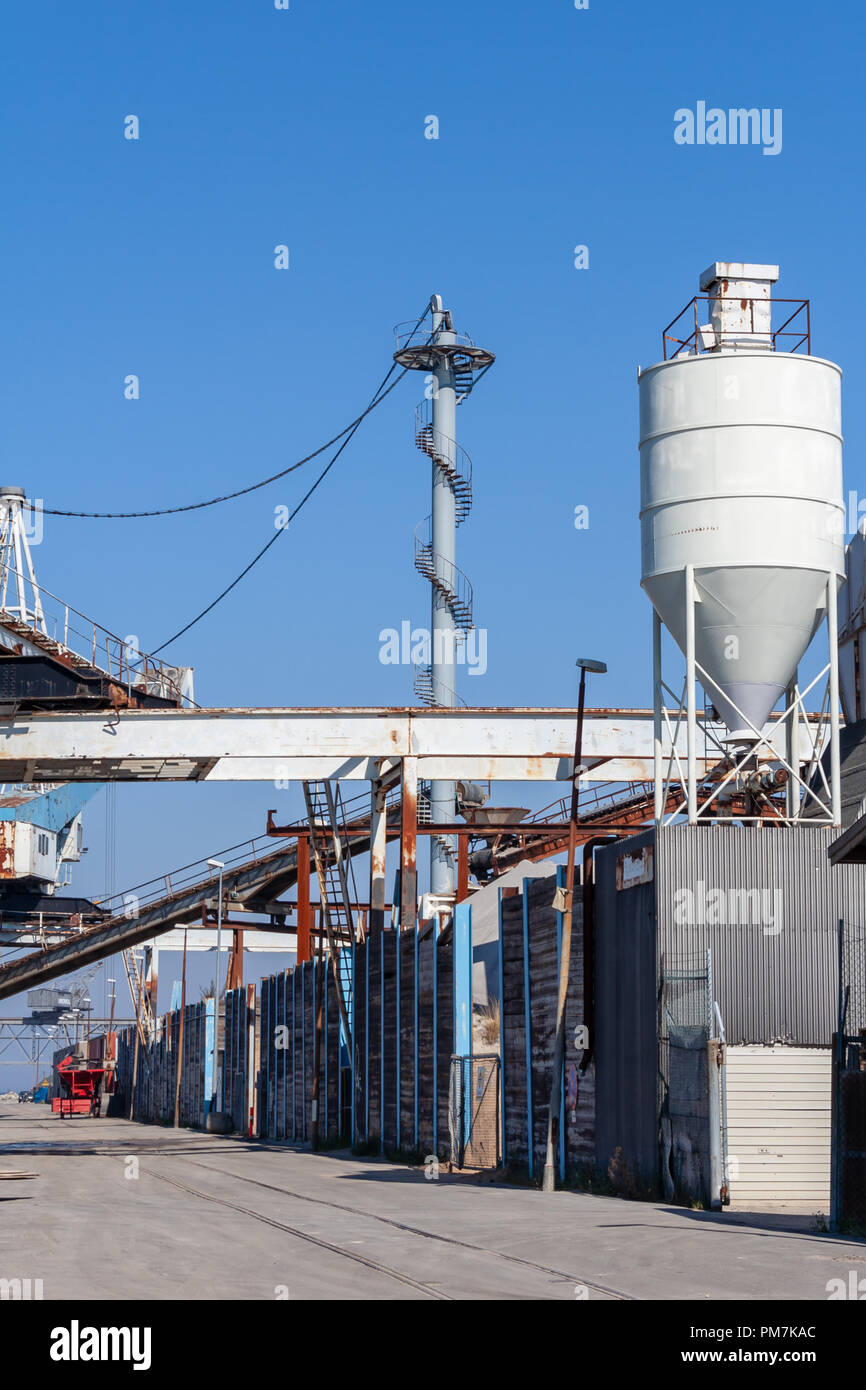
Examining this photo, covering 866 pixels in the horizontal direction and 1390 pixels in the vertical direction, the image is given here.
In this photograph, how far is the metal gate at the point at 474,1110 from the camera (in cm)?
2730

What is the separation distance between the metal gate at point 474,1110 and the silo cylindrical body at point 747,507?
7.79m

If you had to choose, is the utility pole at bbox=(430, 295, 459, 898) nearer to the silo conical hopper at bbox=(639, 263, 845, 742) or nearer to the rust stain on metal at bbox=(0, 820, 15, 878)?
the rust stain on metal at bbox=(0, 820, 15, 878)

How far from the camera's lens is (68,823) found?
7706cm

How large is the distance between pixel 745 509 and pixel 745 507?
27 mm

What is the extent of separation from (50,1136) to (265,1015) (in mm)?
8635

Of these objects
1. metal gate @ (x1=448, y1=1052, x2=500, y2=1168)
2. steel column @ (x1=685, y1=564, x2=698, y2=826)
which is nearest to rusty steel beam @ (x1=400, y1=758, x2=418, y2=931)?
metal gate @ (x1=448, y1=1052, x2=500, y2=1168)

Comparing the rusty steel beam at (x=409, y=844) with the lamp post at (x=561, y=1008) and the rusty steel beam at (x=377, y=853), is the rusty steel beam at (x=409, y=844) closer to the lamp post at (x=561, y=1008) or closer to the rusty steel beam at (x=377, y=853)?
the rusty steel beam at (x=377, y=853)

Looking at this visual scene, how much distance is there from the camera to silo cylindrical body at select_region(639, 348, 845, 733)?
22828 mm

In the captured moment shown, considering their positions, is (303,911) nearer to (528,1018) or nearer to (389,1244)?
(528,1018)

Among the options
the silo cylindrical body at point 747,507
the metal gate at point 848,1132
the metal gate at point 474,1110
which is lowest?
the metal gate at point 474,1110

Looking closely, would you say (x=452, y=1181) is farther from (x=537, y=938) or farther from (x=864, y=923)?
(x=864, y=923)

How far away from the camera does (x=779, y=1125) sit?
1942 centimetres

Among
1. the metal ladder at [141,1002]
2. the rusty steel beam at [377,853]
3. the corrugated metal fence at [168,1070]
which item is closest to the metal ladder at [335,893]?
the rusty steel beam at [377,853]

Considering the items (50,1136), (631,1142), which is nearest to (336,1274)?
(631,1142)
